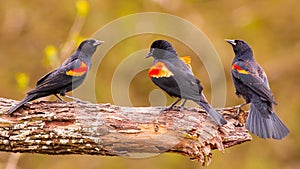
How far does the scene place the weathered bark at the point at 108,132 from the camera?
4703 millimetres

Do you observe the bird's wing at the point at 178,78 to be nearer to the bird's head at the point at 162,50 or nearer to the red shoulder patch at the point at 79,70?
the bird's head at the point at 162,50

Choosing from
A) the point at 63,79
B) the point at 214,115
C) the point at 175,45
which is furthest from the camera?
the point at 175,45

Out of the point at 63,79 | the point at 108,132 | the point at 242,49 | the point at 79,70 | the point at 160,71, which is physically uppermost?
the point at 242,49

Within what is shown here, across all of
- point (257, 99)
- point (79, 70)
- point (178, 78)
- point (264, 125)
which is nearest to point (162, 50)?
point (178, 78)

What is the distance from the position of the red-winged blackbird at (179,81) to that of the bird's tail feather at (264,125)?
1.55 ft

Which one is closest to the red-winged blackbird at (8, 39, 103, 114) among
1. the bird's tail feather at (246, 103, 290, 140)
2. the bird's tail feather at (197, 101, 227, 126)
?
the bird's tail feather at (197, 101, 227, 126)

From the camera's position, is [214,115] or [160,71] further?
[160,71]

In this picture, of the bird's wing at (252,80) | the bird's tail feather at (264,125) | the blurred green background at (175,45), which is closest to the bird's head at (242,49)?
the bird's wing at (252,80)

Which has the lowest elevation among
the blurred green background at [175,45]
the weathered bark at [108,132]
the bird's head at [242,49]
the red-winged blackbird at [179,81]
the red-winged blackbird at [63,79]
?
the weathered bark at [108,132]

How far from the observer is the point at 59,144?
4.77 meters

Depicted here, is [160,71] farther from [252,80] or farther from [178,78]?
[252,80]

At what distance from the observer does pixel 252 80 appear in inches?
218

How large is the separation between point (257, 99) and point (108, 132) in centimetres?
157

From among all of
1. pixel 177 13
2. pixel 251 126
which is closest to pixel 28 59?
pixel 177 13
